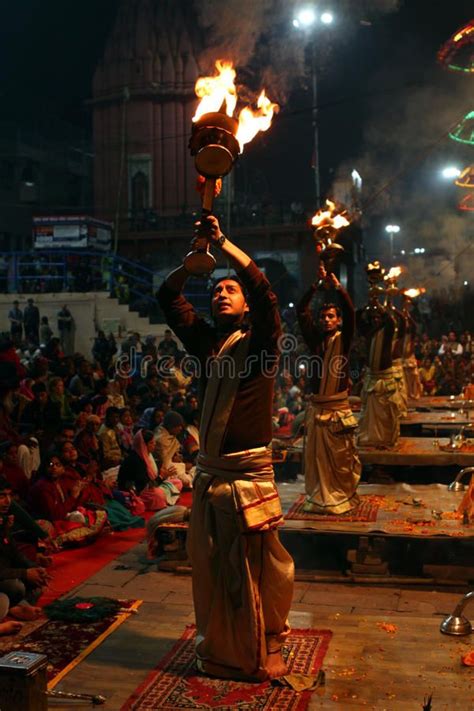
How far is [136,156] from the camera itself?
2769 centimetres

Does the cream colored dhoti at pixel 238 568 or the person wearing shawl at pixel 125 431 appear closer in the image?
the cream colored dhoti at pixel 238 568

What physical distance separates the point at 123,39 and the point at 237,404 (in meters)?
25.1

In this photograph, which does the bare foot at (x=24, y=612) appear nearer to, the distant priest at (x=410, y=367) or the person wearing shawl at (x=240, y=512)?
the person wearing shawl at (x=240, y=512)

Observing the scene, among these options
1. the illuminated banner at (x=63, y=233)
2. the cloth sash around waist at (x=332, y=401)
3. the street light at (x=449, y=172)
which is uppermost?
the street light at (x=449, y=172)

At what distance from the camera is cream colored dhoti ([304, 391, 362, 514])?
25.8ft

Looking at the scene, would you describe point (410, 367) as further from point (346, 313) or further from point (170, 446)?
point (346, 313)

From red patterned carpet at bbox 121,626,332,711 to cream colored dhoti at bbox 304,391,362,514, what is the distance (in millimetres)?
2987

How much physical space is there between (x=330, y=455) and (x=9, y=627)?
11.4 feet

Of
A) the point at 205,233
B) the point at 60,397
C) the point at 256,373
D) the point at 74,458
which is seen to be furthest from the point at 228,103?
the point at 60,397

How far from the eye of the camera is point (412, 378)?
18938mm

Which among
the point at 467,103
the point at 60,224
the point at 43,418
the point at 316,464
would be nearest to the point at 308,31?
the point at 467,103

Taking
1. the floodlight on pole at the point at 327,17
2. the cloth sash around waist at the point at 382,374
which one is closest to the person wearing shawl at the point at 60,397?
the cloth sash around waist at the point at 382,374


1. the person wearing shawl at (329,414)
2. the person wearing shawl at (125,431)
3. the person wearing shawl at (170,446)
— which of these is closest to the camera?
the person wearing shawl at (329,414)

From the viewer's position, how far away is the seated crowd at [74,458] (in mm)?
6695
